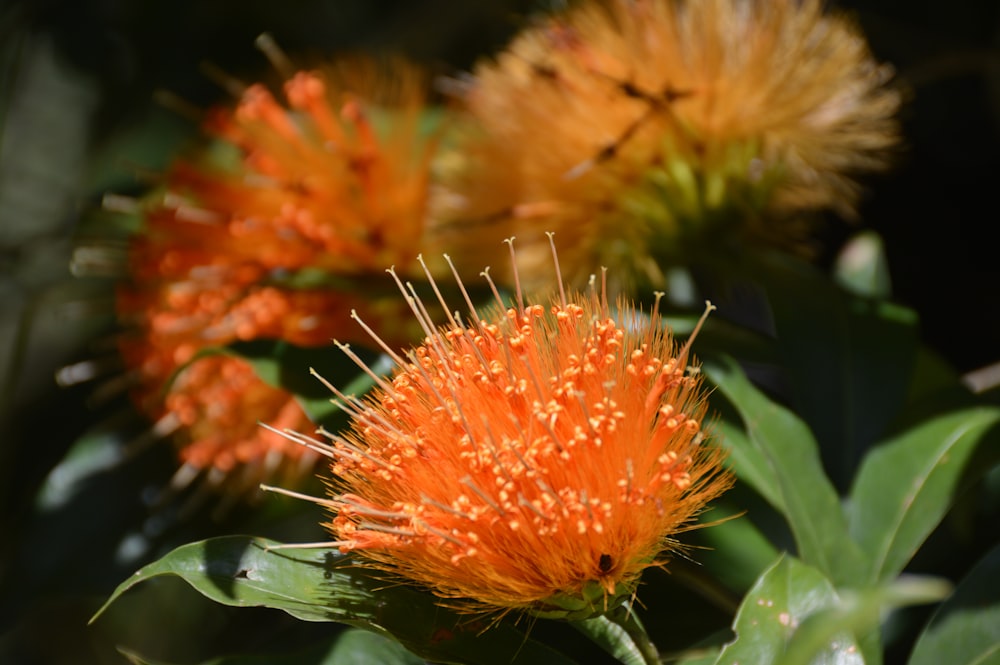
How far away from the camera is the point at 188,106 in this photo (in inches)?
50.4

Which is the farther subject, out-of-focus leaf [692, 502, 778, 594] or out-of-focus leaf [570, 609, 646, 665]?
out-of-focus leaf [692, 502, 778, 594]

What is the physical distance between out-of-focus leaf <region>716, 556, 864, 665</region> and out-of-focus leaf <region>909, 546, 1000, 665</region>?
0.32ft

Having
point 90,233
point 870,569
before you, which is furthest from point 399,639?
point 90,233

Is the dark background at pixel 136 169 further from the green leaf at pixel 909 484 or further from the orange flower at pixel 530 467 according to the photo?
the orange flower at pixel 530 467

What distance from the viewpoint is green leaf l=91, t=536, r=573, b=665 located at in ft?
1.80

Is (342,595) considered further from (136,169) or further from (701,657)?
(136,169)

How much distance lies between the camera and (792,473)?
666 mm

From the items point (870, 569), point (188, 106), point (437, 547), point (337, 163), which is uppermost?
point (188, 106)

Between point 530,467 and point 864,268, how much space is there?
543 mm

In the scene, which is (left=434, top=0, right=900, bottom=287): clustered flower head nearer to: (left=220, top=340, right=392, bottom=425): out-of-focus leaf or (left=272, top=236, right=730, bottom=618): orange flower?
(left=220, top=340, right=392, bottom=425): out-of-focus leaf

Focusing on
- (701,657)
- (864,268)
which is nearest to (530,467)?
(701,657)

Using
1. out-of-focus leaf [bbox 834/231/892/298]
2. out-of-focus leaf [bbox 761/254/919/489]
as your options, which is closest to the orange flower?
out-of-focus leaf [bbox 761/254/919/489]

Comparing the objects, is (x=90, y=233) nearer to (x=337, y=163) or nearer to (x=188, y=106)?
(x=188, y=106)

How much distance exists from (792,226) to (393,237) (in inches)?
14.6
